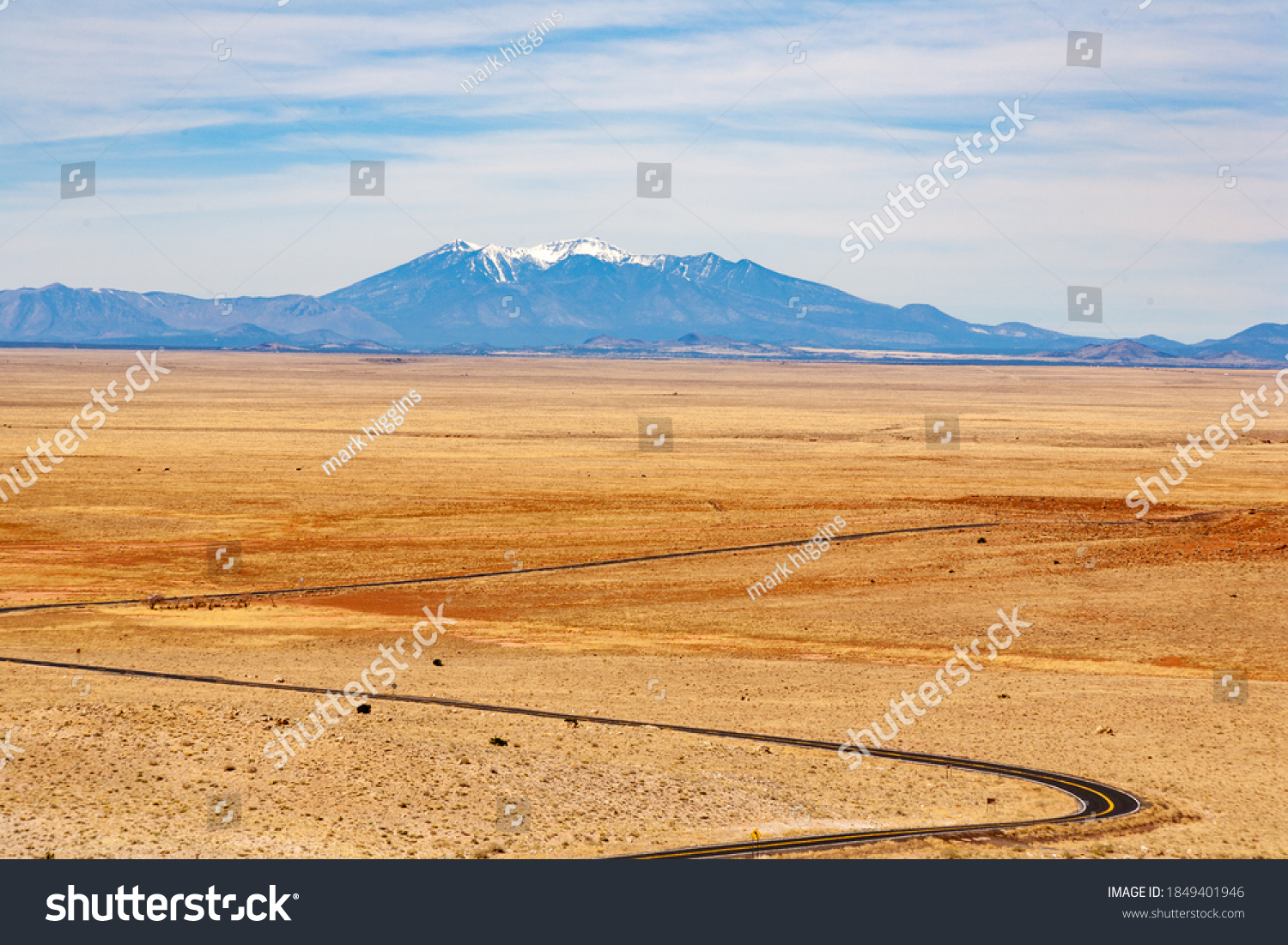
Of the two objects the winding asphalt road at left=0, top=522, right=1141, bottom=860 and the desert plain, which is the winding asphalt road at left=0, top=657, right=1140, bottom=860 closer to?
the winding asphalt road at left=0, top=522, right=1141, bottom=860

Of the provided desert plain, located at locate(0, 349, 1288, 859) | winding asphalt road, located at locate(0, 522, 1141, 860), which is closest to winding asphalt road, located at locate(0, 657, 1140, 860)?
winding asphalt road, located at locate(0, 522, 1141, 860)

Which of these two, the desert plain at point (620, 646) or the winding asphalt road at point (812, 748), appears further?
the desert plain at point (620, 646)

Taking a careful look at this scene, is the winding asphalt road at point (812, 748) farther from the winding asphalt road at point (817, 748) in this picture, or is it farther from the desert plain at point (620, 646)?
the desert plain at point (620, 646)

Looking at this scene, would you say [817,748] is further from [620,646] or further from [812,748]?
[620,646]

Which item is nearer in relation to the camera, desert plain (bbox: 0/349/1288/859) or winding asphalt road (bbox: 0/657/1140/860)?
winding asphalt road (bbox: 0/657/1140/860)

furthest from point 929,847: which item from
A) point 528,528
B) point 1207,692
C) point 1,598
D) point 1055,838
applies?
point 528,528

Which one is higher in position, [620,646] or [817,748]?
[817,748]

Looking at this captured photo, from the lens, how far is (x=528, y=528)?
54031mm

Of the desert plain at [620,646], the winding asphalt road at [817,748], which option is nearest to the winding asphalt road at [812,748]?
the winding asphalt road at [817,748]

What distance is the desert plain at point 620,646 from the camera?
19672 millimetres

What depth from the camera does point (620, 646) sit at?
34.9m

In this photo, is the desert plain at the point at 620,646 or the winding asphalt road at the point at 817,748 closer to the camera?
the winding asphalt road at the point at 817,748

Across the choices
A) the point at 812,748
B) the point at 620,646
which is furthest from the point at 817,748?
the point at 620,646

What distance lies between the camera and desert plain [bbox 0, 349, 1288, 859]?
19.7 meters
